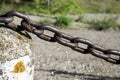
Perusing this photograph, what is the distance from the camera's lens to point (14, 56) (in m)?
3.28

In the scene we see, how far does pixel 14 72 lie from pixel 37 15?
11.9m

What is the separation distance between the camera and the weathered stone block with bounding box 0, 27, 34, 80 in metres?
3.24

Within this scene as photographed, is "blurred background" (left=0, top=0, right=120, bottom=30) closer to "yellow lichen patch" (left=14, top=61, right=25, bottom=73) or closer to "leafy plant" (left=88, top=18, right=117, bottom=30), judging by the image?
"leafy plant" (left=88, top=18, right=117, bottom=30)

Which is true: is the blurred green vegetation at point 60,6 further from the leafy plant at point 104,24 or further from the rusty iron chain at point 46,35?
the rusty iron chain at point 46,35

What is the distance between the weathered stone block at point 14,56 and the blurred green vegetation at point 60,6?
459 inches

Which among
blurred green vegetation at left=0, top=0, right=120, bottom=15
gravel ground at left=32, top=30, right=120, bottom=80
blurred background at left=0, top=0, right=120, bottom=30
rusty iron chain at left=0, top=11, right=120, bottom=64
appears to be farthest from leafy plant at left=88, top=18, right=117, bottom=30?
rusty iron chain at left=0, top=11, right=120, bottom=64

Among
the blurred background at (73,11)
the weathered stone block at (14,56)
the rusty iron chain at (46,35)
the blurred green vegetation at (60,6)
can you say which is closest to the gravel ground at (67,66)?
the rusty iron chain at (46,35)

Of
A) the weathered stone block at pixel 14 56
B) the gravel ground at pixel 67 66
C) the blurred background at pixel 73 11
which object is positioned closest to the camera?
the weathered stone block at pixel 14 56

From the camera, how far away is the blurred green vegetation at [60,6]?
605 inches

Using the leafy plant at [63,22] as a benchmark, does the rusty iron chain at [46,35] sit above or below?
above

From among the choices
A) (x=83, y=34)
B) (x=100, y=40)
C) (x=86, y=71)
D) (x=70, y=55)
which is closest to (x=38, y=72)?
(x=86, y=71)

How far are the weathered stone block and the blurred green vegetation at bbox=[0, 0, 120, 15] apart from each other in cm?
1166

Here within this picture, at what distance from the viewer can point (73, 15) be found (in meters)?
15.5

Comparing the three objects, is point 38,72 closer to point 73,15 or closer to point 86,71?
point 86,71
